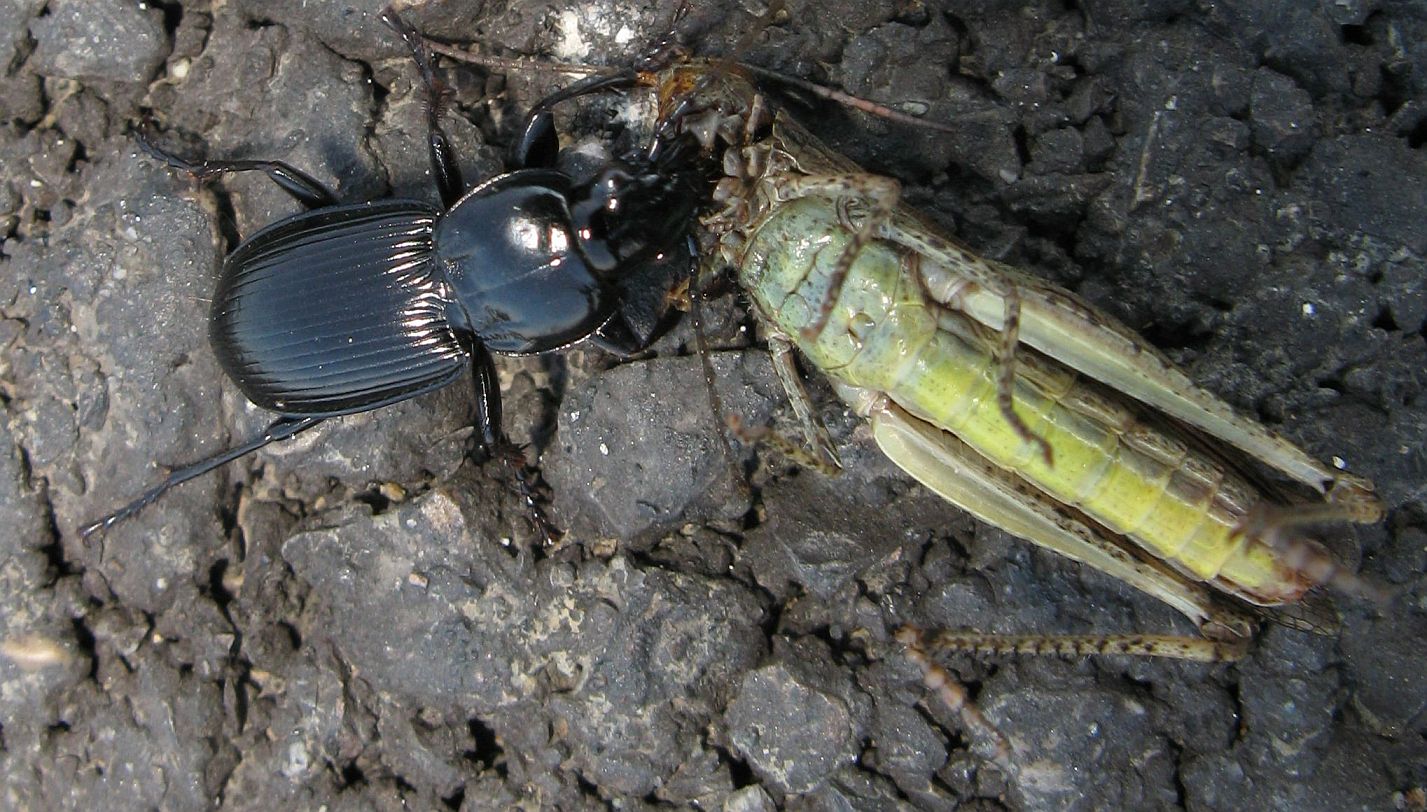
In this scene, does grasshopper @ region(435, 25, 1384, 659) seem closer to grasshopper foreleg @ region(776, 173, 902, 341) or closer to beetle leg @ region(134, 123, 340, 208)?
grasshopper foreleg @ region(776, 173, 902, 341)

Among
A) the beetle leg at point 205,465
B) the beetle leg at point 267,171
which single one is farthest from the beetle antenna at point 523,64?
the beetle leg at point 205,465

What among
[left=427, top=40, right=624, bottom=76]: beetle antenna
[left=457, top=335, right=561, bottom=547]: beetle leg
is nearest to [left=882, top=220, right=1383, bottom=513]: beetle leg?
[left=427, top=40, right=624, bottom=76]: beetle antenna

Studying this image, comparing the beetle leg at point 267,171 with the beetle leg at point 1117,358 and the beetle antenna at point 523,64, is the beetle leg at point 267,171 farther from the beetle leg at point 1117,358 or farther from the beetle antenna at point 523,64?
the beetle leg at point 1117,358

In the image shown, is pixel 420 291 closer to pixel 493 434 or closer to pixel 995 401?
pixel 493 434

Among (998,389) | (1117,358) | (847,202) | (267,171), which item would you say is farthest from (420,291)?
(1117,358)

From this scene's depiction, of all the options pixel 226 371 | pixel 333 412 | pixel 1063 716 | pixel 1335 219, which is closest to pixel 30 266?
pixel 226 371

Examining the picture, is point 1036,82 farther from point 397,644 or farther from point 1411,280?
point 397,644
